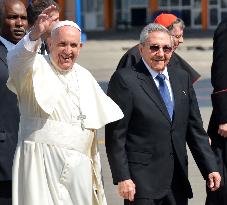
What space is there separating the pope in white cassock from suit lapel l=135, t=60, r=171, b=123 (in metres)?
0.53

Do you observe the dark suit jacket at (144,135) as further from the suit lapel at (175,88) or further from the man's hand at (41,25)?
the man's hand at (41,25)

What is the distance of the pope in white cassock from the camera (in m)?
4.81

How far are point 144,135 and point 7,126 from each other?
2.80 feet

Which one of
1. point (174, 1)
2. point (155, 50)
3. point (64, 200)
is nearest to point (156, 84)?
point (155, 50)

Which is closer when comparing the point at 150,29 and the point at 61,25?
the point at 61,25

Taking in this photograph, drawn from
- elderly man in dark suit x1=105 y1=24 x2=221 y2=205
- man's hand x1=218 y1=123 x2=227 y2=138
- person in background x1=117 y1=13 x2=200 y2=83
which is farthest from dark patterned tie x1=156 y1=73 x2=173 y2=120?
person in background x1=117 y1=13 x2=200 y2=83

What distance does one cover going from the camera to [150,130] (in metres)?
5.36

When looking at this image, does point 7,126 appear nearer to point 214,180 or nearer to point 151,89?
point 151,89

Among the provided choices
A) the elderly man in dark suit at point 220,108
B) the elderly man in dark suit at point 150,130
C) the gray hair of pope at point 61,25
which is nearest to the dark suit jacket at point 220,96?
the elderly man in dark suit at point 220,108

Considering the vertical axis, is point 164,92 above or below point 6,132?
above

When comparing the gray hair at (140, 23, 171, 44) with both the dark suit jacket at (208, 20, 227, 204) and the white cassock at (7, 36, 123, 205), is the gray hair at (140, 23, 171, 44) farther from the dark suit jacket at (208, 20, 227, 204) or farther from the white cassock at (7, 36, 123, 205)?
the dark suit jacket at (208, 20, 227, 204)

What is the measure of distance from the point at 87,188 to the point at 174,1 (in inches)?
2050

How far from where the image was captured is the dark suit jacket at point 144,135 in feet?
17.5

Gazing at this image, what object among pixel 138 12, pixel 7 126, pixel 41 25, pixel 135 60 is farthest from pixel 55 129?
pixel 138 12
